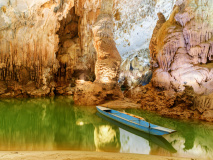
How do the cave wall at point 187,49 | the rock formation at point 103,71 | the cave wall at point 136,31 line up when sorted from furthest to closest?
1. the cave wall at point 136,31
2. the rock formation at point 103,71
3. the cave wall at point 187,49

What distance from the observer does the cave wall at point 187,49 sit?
7648 mm

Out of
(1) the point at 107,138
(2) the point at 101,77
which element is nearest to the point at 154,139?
(1) the point at 107,138

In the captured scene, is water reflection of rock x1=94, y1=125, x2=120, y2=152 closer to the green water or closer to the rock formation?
the green water

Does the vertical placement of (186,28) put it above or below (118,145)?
above

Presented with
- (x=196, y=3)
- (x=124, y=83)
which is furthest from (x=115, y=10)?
(x=196, y=3)

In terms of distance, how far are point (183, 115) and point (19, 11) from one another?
10.7m

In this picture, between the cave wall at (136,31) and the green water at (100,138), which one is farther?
the cave wall at (136,31)

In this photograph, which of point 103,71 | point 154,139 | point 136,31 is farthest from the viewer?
point 136,31

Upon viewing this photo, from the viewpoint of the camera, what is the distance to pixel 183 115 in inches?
270

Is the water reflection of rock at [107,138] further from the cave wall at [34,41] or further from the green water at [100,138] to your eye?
the cave wall at [34,41]

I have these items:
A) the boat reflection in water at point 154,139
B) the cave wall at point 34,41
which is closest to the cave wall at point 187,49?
the boat reflection in water at point 154,139

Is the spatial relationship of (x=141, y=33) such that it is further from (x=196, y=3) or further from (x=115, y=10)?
(x=196, y=3)

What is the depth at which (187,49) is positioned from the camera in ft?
27.1

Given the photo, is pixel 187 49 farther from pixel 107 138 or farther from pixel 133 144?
pixel 107 138
